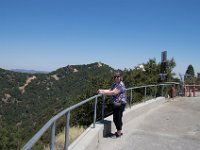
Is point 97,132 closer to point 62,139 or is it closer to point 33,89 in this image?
point 62,139

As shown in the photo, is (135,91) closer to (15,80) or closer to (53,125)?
(53,125)

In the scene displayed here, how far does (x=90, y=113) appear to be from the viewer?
12.9m

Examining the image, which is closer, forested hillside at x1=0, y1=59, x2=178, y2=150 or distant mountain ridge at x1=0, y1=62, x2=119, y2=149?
forested hillside at x1=0, y1=59, x2=178, y2=150

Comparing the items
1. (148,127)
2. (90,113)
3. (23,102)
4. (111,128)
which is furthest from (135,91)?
(23,102)

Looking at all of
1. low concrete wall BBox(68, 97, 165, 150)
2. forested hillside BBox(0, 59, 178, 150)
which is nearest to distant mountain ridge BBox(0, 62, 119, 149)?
forested hillside BBox(0, 59, 178, 150)

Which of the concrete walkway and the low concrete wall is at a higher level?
the low concrete wall

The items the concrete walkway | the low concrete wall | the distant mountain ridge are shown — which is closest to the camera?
the low concrete wall

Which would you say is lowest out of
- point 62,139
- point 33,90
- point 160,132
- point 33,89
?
point 33,90

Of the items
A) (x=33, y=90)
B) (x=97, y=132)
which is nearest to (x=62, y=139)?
(x=97, y=132)

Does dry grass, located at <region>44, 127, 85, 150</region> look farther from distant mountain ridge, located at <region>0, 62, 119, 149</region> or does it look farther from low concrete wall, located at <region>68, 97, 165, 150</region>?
distant mountain ridge, located at <region>0, 62, 119, 149</region>

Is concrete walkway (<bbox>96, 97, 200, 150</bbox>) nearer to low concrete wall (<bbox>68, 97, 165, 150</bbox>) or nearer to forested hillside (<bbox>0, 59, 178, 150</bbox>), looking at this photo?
low concrete wall (<bbox>68, 97, 165, 150</bbox>)

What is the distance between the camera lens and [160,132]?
9891 mm

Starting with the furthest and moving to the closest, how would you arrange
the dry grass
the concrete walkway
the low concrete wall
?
the concrete walkway
the dry grass
the low concrete wall

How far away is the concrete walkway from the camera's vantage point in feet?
26.8
